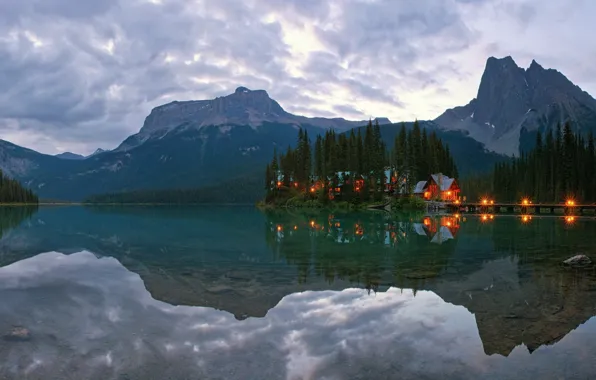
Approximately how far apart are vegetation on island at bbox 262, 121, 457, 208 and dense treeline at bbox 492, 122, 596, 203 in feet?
71.7

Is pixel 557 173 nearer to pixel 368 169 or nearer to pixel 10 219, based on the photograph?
pixel 368 169

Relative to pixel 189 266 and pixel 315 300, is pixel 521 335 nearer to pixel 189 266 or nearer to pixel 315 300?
pixel 315 300

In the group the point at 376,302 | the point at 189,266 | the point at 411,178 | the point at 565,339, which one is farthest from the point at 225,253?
the point at 411,178

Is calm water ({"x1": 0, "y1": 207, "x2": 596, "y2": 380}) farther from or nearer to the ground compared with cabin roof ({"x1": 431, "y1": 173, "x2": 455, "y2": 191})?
nearer to the ground

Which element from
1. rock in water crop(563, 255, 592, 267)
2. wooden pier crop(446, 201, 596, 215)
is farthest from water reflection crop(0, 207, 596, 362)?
wooden pier crop(446, 201, 596, 215)

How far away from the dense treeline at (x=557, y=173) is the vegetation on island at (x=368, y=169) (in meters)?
21.9

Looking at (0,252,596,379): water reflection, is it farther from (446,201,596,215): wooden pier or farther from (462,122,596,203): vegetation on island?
(462,122,596,203): vegetation on island

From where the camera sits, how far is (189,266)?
27.2 metres

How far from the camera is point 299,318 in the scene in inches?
600

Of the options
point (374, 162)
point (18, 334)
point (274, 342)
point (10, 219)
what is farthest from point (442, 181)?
point (18, 334)

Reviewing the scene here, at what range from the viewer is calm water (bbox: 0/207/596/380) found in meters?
10.9

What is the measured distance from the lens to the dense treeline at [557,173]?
115m

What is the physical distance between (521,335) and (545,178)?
135 m

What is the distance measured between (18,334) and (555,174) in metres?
139
